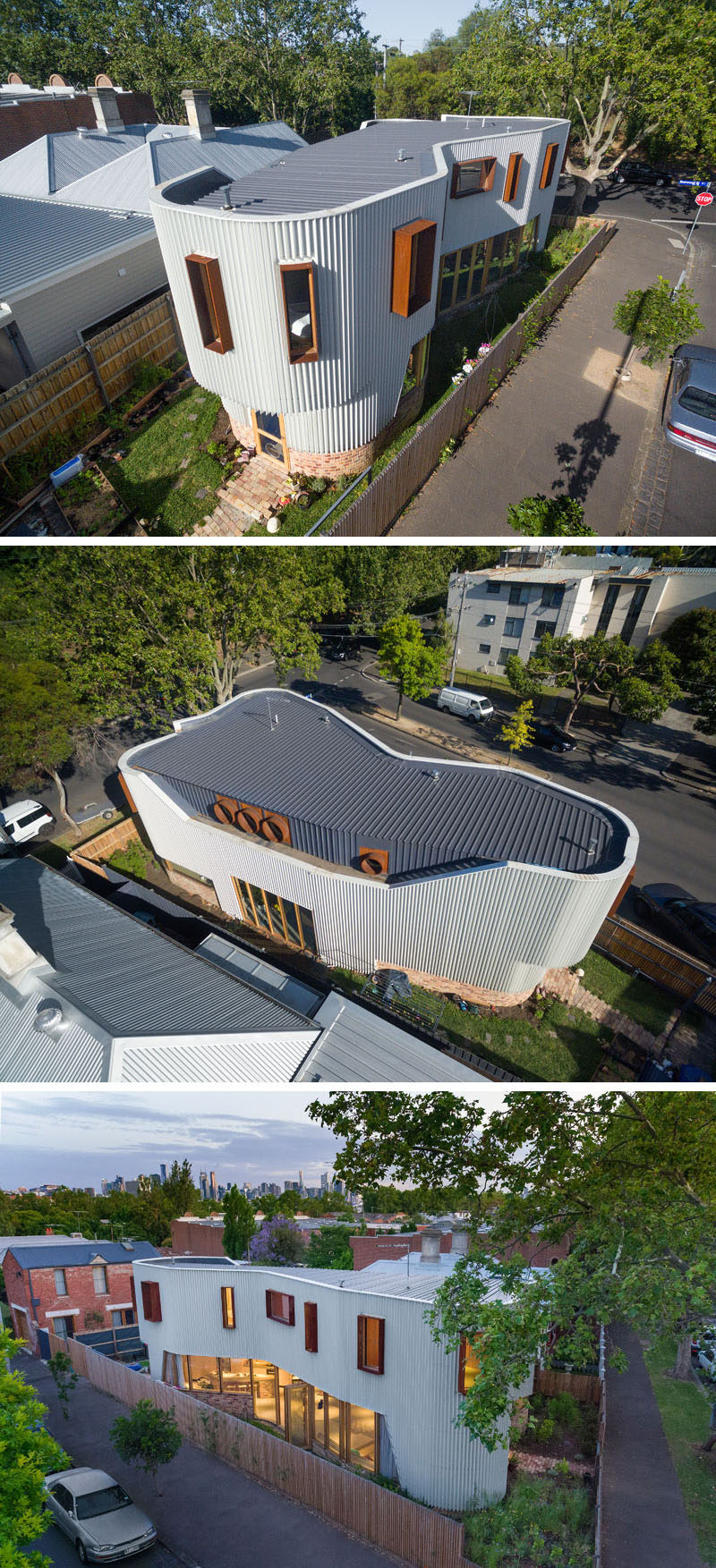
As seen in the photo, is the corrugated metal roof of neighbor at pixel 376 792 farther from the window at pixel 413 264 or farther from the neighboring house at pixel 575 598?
the window at pixel 413 264

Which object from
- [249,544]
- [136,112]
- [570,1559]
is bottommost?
[570,1559]

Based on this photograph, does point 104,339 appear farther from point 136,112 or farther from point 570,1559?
point 570,1559

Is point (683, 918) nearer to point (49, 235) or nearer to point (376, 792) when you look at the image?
point (376, 792)

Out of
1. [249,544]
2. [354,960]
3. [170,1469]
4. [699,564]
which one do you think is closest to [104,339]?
[249,544]

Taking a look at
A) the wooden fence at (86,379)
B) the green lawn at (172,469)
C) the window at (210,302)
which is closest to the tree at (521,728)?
the green lawn at (172,469)

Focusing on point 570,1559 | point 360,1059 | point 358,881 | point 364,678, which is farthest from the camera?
point 364,678

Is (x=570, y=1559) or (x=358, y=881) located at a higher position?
(x=358, y=881)
